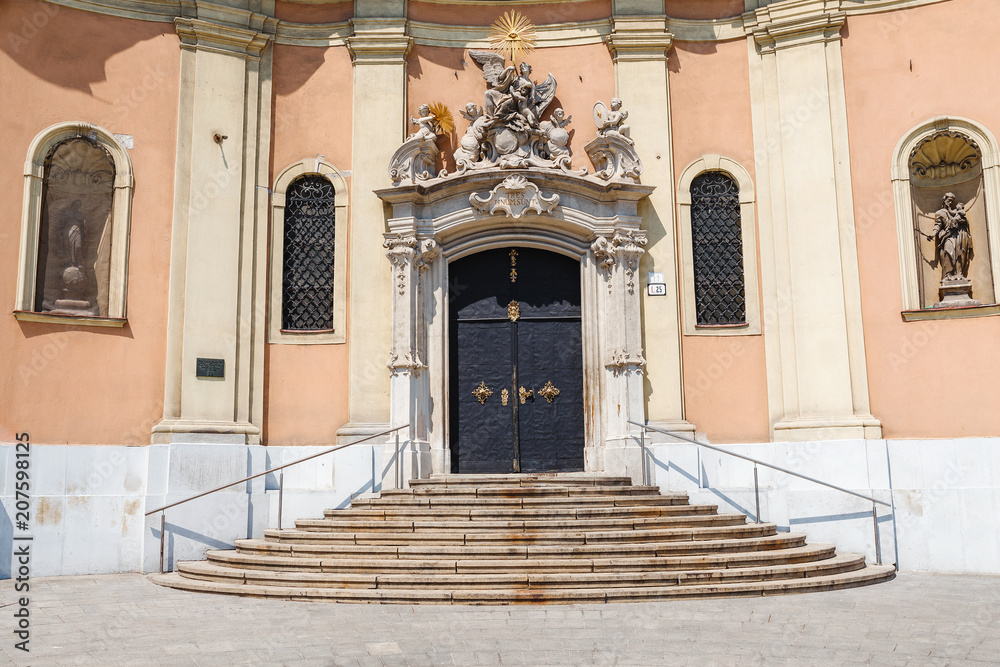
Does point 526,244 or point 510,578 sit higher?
point 526,244

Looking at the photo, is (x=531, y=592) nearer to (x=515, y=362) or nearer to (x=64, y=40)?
(x=515, y=362)

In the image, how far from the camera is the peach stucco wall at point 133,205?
435 inches

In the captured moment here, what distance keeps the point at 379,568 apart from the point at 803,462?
5568 millimetres

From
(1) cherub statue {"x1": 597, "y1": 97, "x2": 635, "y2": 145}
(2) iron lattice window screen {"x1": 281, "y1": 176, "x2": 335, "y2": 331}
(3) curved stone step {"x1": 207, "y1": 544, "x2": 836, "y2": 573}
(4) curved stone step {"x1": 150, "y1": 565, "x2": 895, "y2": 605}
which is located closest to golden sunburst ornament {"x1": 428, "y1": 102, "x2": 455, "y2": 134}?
(2) iron lattice window screen {"x1": 281, "y1": 176, "x2": 335, "y2": 331}

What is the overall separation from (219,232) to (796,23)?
797 cm

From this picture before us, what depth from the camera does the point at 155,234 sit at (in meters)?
11.9

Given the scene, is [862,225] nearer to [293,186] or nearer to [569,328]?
[569,328]

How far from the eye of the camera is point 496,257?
→ 12945 millimetres

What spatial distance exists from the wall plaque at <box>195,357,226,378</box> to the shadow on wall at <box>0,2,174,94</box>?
3632mm

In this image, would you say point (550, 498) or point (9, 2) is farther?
point (9, 2)

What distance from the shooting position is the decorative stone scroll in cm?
1238

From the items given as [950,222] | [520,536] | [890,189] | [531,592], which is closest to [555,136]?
[890,189]

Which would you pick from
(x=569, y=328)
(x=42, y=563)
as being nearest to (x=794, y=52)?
(x=569, y=328)

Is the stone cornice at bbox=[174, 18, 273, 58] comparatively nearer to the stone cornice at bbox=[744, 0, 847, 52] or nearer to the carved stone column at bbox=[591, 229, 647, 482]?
the carved stone column at bbox=[591, 229, 647, 482]
